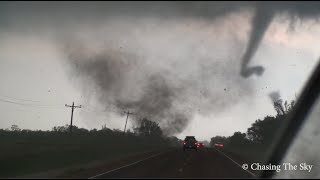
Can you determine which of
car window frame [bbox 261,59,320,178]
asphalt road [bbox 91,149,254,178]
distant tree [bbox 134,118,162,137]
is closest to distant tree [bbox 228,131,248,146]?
distant tree [bbox 134,118,162,137]

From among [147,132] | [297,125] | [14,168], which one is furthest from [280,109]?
[147,132]

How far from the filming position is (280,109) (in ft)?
Result: 265

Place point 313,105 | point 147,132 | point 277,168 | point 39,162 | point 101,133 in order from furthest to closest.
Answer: point 147,132 → point 101,133 → point 39,162 → point 277,168 → point 313,105

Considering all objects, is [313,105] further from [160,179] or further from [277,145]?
[160,179]

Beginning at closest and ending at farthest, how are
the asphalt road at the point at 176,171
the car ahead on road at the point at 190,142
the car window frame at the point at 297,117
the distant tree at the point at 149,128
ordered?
the car window frame at the point at 297,117 → the asphalt road at the point at 176,171 → the car ahead on road at the point at 190,142 → the distant tree at the point at 149,128

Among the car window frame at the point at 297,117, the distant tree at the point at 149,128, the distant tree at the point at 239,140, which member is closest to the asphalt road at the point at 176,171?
the car window frame at the point at 297,117

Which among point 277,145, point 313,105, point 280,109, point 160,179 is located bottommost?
point 160,179

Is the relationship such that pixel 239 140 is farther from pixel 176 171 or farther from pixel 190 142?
pixel 176 171

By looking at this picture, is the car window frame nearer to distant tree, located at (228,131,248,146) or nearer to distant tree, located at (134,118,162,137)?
distant tree, located at (228,131,248,146)

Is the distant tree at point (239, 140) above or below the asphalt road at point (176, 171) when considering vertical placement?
above

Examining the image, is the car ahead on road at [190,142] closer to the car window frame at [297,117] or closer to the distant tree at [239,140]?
the car window frame at [297,117]

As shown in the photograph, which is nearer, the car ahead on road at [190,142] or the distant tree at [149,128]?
the car ahead on road at [190,142]

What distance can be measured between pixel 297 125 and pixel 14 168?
19335 mm

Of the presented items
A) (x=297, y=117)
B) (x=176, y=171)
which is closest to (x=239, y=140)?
(x=176, y=171)
